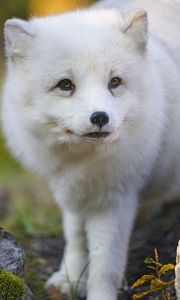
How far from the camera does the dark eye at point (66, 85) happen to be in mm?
4086

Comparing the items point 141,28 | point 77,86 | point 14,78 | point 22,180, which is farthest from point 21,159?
point 22,180

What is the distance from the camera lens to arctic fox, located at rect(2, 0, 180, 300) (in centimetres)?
406

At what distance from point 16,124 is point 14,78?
1.05 ft

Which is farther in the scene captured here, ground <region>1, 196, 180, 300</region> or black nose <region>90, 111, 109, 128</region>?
ground <region>1, 196, 180, 300</region>

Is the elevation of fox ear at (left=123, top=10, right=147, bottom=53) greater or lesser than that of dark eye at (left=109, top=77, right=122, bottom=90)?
greater

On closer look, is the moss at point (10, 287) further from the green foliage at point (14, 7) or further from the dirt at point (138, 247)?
the green foliage at point (14, 7)

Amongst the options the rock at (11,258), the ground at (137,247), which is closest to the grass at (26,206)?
the ground at (137,247)

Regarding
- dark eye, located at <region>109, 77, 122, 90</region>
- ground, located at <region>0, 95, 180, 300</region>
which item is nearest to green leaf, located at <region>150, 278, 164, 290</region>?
ground, located at <region>0, 95, 180, 300</region>

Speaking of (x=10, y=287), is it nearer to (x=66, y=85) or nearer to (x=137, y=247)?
(x=66, y=85)

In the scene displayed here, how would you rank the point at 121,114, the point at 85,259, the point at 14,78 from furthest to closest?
the point at 85,259 → the point at 14,78 → the point at 121,114

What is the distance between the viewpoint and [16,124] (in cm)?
453

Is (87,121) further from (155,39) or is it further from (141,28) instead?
(155,39)

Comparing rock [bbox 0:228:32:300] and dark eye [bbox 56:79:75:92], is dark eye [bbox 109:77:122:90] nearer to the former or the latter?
dark eye [bbox 56:79:75:92]

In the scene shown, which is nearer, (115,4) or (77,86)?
→ (77,86)
